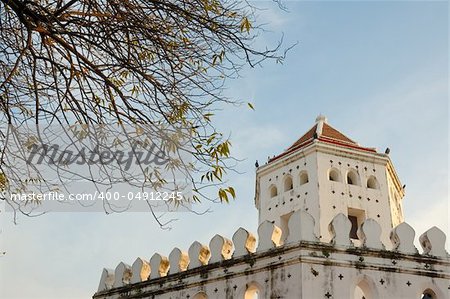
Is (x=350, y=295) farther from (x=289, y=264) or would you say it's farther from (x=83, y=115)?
(x=83, y=115)

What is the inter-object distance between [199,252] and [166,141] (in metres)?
5.45

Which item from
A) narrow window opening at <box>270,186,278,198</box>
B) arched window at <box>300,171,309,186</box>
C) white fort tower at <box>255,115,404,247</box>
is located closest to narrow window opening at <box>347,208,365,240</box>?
white fort tower at <box>255,115,404,247</box>

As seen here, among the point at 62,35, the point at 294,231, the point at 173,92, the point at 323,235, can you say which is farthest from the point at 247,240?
the point at 62,35

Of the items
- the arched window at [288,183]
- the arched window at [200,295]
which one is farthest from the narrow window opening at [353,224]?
the arched window at [200,295]

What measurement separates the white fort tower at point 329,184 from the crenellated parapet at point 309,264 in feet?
11.9

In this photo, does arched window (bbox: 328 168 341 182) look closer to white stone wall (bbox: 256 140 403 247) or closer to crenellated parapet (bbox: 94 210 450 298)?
white stone wall (bbox: 256 140 403 247)

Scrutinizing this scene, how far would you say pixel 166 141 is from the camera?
580cm

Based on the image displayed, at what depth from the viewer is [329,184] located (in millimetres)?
14461

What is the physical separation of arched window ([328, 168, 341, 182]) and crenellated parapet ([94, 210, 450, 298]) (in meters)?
4.46

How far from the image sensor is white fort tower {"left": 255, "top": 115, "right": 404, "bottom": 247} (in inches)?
561

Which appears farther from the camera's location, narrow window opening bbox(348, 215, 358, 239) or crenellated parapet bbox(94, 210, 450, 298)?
narrow window opening bbox(348, 215, 358, 239)

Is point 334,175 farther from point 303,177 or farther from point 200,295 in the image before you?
point 200,295

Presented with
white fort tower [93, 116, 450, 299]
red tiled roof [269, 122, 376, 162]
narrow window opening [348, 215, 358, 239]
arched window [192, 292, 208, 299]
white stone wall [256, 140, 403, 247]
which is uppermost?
red tiled roof [269, 122, 376, 162]

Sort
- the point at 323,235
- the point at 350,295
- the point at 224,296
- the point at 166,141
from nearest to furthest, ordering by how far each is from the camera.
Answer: the point at 166,141 < the point at 350,295 < the point at 224,296 < the point at 323,235
